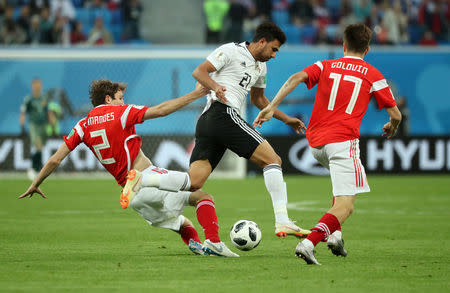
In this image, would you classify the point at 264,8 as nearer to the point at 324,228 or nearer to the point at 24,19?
the point at 24,19

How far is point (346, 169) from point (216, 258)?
4.41 ft

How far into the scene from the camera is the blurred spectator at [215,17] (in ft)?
75.6

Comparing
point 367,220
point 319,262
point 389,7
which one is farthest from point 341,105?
point 389,7

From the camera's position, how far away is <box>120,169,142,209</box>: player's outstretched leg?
267 inches

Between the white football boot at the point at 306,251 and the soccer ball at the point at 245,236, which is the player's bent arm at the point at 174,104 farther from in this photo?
the white football boot at the point at 306,251

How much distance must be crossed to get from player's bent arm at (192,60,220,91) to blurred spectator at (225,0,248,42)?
14.8 m

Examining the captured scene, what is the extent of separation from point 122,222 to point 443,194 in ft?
23.1

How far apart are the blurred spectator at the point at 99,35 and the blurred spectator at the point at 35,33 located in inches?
50.5

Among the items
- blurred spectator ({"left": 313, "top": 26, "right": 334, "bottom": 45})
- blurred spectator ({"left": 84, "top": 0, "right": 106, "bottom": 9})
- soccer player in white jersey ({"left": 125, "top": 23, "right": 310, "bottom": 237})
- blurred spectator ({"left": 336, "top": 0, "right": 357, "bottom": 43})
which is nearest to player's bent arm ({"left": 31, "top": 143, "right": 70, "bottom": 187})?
soccer player in white jersey ({"left": 125, "top": 23, "right": 310, "bottom": 237})

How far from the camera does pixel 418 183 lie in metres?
18.2

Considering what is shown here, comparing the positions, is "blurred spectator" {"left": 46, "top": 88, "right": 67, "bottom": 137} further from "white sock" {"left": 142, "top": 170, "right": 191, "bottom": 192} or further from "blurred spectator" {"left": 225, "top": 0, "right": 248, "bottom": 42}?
"white sock" {"left": 142, "top": 170, "right": 191, "bottom": 192}

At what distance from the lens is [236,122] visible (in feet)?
25.0

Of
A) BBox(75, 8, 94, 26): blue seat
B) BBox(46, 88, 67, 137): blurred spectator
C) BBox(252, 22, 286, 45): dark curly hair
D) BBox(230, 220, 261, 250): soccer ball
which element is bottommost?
BBox(46, 88, 67, 137): blurred spectator

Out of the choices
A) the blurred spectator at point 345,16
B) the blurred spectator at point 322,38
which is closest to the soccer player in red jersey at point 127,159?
the blurred spectator at point 322,38
